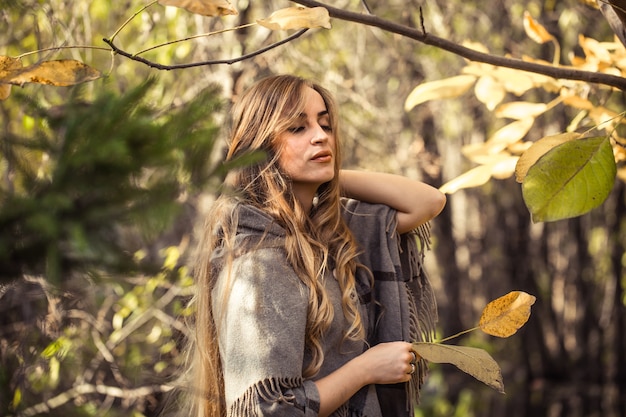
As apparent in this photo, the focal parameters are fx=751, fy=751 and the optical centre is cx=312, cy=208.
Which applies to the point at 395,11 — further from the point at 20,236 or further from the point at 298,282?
the point at 20,236

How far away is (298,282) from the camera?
159 centimetres

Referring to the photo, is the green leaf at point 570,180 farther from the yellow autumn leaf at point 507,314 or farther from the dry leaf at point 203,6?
the dry leaf at point 203,6

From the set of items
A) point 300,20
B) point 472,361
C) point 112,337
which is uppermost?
point 300,20

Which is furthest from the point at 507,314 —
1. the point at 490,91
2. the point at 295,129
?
the point at 295,129

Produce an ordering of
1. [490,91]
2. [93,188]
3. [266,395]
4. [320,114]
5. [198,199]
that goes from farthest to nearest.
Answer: [198,199] < [320,114] < [490,91] < [266,395] < [93,188]

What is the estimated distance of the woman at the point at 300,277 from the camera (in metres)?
1.50

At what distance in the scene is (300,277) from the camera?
1.60m

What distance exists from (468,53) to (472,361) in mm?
552

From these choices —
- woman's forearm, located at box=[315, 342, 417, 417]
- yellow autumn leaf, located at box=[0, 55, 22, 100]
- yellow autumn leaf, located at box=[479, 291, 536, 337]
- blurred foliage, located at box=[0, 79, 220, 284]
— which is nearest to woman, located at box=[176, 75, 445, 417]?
woman's forearm, located at box=[315, 342, 417, 417]

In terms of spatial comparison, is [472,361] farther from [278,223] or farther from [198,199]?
[198,199]

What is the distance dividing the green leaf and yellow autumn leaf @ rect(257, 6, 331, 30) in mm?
409

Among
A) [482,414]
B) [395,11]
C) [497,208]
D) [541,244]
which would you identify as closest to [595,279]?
[541,244]

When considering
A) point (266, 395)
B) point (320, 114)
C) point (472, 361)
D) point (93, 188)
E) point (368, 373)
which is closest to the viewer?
point (93, 188)

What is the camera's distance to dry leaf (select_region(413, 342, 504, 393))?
50.9 inches
